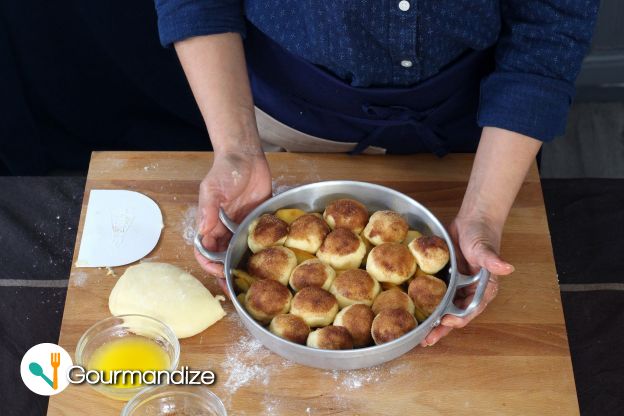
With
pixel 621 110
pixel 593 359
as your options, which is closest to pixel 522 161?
pixel 593 359

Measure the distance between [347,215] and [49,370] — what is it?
526 mm

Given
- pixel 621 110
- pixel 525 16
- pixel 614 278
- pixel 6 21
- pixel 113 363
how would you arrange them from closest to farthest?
pixel 113 363 < pixel 525 16 < pixel 614 278 < pixel 6 21 < pixel 621 110

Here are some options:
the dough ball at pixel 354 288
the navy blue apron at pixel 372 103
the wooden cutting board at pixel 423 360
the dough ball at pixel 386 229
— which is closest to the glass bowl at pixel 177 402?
the wooden cutting board at pixel 423 360

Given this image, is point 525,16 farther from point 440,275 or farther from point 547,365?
point 547,365

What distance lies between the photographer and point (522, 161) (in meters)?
1.21

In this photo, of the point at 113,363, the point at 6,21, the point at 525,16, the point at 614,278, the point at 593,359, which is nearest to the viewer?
the point at 113,363

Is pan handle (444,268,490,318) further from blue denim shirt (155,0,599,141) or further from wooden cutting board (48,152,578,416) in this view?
blue denim shirt (155,0,599,141)

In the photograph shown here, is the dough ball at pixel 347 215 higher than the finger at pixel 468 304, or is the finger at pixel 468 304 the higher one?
the dough ball at pixel 347 215

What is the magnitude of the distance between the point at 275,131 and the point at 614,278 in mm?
788

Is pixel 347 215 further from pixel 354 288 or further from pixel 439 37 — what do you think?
pixel 439 37

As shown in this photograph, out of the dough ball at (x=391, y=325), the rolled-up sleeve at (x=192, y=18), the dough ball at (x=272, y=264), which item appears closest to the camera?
the dough ball at (x=391, y=325)

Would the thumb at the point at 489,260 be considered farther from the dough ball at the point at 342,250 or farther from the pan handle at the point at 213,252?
the pan handle at the point at 213,252

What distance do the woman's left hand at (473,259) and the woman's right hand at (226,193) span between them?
34cm

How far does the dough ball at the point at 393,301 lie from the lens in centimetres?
104
